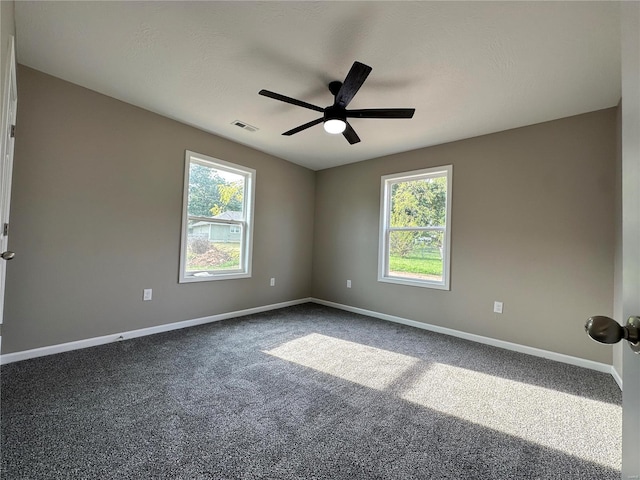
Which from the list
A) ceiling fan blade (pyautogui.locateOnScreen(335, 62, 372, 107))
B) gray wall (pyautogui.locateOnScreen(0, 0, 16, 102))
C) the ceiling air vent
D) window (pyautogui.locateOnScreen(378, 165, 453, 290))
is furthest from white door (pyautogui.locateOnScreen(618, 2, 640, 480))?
the ceiling air vent

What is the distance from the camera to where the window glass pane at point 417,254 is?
142 inches

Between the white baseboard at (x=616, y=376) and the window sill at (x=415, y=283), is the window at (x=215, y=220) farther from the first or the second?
the white baseboard at (x=616, y=376)

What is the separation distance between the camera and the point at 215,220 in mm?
3674

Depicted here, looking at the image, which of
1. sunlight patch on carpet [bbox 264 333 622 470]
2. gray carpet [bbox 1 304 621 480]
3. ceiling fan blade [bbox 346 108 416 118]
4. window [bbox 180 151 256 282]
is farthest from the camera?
window [bbox 180 151 256 282]

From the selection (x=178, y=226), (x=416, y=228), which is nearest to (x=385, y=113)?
(x=416, y=228)

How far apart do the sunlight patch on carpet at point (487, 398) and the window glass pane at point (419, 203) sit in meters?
1.84

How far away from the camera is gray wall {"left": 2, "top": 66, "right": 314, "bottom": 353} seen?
2312 mm

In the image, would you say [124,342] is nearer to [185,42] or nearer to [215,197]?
[215,197]

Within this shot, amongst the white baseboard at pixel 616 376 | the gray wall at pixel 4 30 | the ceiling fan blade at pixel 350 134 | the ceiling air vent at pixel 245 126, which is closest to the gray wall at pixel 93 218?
the ceiling air vent at pixel 245 126

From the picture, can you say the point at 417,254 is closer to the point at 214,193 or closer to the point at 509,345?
the point at 509,345

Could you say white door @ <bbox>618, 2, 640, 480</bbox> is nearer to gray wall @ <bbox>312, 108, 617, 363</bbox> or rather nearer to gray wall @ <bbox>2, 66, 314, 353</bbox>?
gray wall @ <bbox>312, 108, 617, 363</bbox>

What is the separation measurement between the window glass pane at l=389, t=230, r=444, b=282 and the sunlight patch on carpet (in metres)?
1.35

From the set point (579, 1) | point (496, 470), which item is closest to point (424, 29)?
point (579, 1)

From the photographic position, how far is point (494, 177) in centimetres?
314
